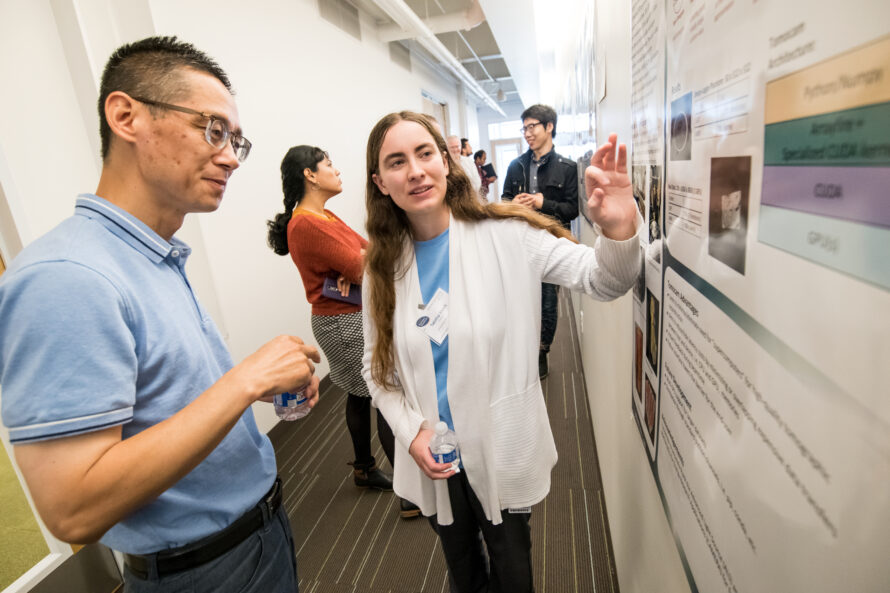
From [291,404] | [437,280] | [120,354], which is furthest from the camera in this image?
[437,280]

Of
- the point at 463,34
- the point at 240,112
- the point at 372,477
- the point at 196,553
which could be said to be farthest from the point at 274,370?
the point at 463,34

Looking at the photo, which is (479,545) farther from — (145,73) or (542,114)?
(542,114)

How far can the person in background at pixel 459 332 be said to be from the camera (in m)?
1.17

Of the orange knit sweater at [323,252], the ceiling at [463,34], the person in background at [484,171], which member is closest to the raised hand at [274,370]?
the orange knit sweater at [323,252]

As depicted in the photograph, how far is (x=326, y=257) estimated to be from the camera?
2031mm

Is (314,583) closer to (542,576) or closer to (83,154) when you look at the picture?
(542,576)

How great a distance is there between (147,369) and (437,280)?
0.73 metres

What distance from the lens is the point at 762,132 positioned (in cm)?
38

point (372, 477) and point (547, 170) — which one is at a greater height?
point (547, 170)

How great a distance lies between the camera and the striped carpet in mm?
1914

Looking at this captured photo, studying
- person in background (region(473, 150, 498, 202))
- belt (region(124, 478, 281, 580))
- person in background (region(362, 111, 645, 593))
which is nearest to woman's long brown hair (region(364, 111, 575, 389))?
person in background (region(362, 111, 645, 593))

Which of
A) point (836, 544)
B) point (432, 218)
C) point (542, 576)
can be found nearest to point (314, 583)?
point (542, 576)

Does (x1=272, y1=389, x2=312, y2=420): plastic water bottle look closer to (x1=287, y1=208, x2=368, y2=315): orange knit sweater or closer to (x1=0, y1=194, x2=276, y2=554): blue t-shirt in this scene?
(x1=0, y1=194, x2=276, y2=554): blue t-shirt

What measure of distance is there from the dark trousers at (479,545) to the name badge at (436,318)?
43cm
